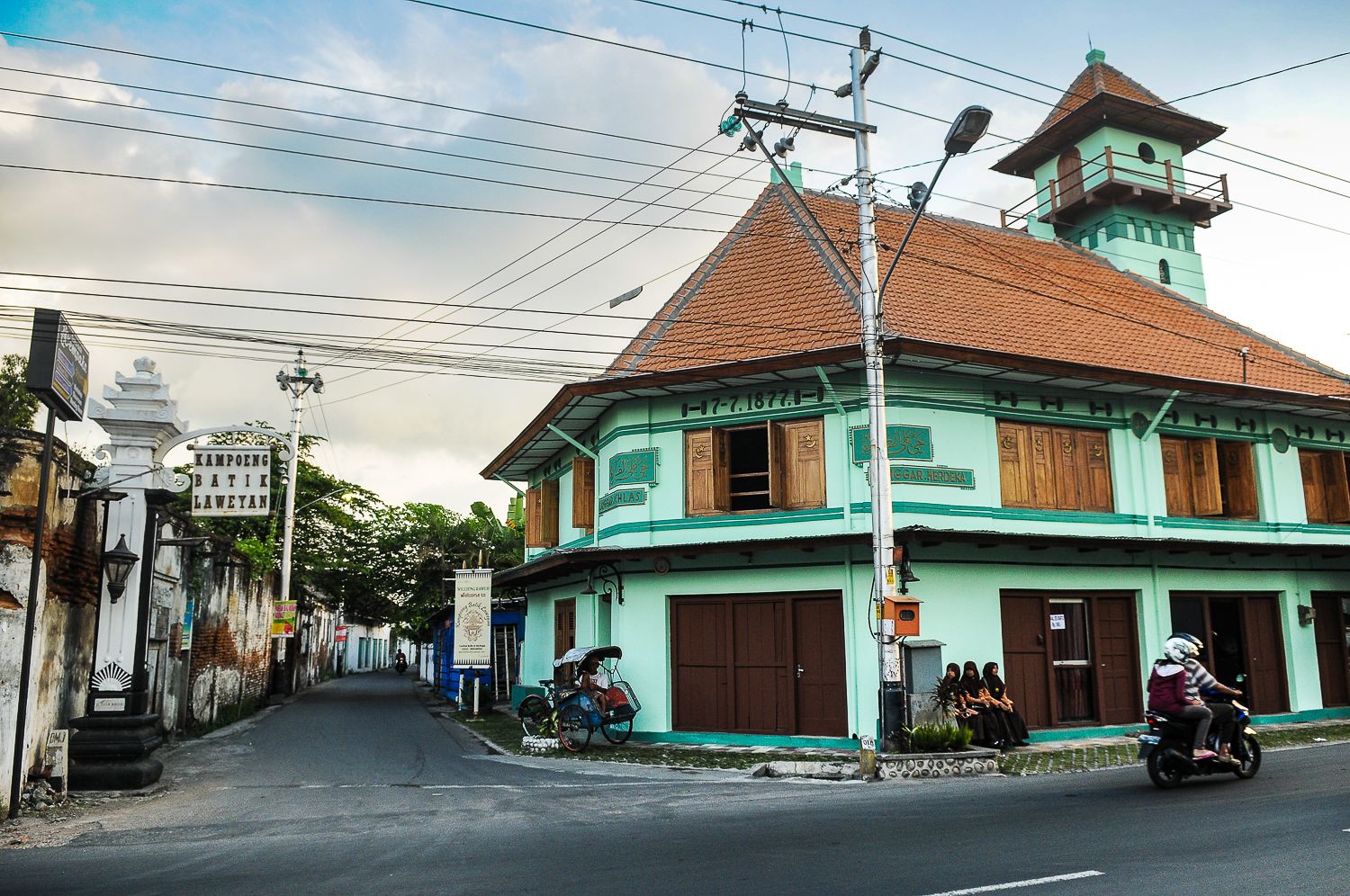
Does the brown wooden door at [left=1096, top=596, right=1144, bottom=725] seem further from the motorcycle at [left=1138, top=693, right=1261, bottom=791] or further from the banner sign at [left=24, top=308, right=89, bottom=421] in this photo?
the banner sign at [left=24, top=308, right=89, bottom=421]

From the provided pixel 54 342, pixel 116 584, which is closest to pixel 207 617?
pixel 116 584

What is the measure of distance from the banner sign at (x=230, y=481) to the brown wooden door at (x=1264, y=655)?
58.4ft

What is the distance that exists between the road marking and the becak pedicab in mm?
10066

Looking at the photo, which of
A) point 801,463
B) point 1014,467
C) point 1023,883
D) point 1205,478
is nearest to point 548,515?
point 801,463

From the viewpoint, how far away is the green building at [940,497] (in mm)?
15352

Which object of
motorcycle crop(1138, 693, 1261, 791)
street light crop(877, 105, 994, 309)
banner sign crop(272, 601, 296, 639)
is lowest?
motorcycle crop(1138, 693, 1261, 791)

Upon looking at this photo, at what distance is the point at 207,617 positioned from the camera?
765 inches

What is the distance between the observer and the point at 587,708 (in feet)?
50.4

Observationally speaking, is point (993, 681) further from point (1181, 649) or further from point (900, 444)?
point (1181, 649)

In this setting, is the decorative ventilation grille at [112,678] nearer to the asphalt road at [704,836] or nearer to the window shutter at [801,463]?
the asphalt road at [704,836]

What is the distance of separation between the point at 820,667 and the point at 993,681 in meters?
2.68

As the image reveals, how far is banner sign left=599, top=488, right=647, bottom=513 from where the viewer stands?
54.8 feet

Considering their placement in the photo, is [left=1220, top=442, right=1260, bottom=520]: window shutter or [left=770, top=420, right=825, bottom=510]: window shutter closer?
Result: [left=770, top=420, right=825, bottom=510]: window shutter

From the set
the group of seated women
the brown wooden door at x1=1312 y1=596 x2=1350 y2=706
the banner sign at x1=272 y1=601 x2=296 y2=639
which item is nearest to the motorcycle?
the group of seated women
